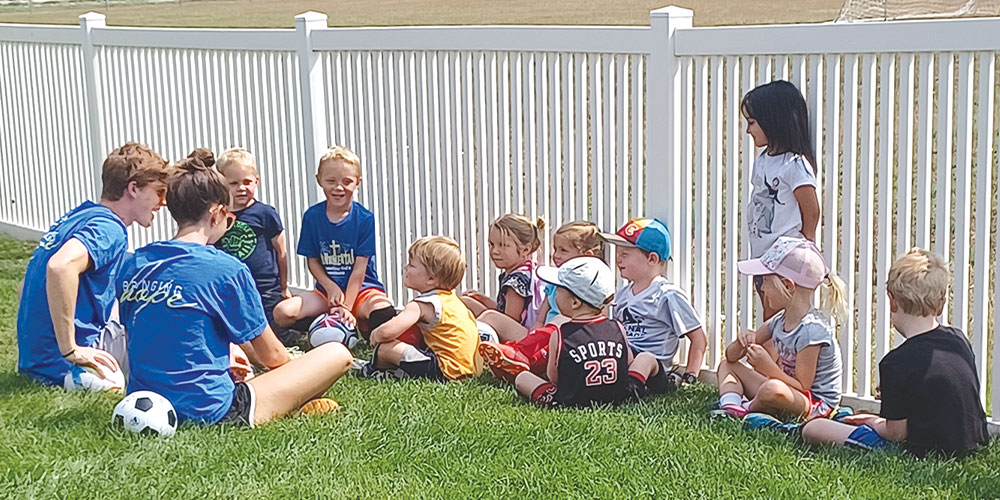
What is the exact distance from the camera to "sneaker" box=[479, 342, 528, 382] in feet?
20.1

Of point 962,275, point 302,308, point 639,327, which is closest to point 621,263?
point 639,327

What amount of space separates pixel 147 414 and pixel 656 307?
8.21ft

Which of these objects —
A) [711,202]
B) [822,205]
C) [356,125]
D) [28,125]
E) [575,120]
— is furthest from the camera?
[28,125]

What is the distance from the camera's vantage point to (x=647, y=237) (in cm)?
605

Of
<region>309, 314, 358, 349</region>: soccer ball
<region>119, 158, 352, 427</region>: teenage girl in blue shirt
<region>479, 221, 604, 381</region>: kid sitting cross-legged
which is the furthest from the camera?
<region>309, 314, 358, 349</region>: soccer ball

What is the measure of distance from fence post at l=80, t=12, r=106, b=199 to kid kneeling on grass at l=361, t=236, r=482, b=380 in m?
4.55

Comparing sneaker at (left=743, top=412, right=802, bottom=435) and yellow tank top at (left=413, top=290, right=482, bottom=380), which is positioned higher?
yellow tank top at (left=413, top=290, right=482, bottom=380)

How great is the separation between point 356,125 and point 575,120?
1.80 metres

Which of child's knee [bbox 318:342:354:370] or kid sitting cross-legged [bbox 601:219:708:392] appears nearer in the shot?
child's knee [bbox 318:342:354:370]

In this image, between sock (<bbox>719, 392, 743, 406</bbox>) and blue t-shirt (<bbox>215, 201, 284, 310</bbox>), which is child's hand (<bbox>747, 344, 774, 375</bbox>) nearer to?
sock (<bbox>719, 392, 743, 406</bbox>)

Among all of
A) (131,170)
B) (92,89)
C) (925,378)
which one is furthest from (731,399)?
(92,89)

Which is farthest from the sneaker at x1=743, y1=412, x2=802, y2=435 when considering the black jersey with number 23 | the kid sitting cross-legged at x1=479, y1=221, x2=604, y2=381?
the kid sitting cross-legged at x1=479, y1=221, x2=604, y2=381

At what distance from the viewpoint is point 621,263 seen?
243 inches

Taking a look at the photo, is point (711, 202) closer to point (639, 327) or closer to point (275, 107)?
point (639, 327)
